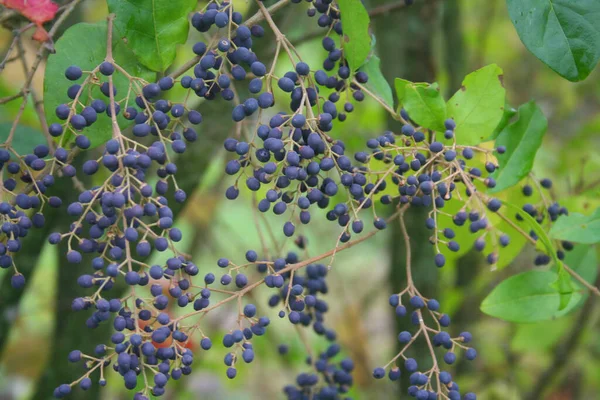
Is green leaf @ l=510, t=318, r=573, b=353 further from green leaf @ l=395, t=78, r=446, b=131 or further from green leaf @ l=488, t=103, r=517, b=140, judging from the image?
green leaf @ l=395, t=78, r=446, b=131

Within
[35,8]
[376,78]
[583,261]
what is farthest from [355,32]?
[583,261]

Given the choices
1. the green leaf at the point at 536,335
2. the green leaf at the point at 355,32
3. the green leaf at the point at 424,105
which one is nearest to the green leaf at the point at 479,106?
the green leaf at the point at 424,105

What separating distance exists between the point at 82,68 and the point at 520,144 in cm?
72

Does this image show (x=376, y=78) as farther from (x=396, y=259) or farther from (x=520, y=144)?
(x=396, y=259)

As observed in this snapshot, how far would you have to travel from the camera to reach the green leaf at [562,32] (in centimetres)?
93

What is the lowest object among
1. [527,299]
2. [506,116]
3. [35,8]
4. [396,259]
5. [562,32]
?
[396,259]

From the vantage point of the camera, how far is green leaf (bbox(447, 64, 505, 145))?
3.35 ft

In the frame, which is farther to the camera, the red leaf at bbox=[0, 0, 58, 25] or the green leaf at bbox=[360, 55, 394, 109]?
the green leaf at bbox=[360, 55, 394, 109]

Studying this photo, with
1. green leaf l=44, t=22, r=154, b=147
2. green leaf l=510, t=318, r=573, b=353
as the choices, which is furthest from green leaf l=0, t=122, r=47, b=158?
green leaf l=510, t=318, r=573, b=353

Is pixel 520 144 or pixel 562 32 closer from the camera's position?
pixel 562 32

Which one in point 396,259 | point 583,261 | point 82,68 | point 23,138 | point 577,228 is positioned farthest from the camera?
point 396,259

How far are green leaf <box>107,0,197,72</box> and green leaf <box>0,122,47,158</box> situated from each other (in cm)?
33

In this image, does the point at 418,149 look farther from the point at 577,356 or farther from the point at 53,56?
the point at 577,356

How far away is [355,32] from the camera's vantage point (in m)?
0.95
